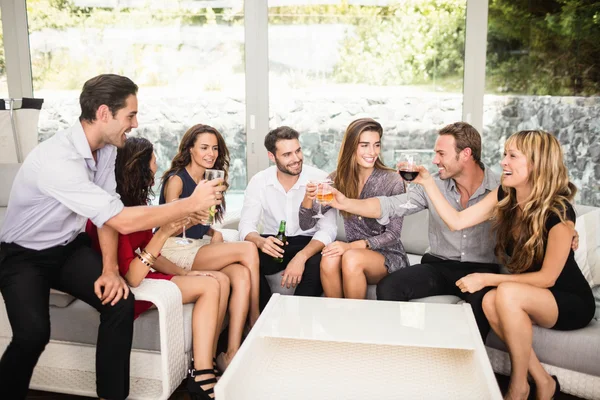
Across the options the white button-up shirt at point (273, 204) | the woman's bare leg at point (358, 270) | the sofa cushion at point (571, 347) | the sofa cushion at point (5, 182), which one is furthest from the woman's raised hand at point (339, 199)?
the sofa cushion at point (5, 182)

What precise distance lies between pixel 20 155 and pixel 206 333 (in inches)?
105

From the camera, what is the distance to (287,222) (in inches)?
132

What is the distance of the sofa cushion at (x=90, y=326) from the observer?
255 cm

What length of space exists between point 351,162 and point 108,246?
1.34 metres

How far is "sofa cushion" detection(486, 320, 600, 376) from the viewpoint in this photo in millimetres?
2365

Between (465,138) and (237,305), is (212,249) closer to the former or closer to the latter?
(237,305)

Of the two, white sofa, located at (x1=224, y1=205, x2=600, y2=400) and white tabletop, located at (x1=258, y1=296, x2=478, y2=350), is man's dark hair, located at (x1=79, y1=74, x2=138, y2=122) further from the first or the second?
white sofa, located at (x1=224, y1=205, x2=600, y2=400)

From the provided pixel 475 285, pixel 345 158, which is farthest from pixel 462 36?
pixel 475 285

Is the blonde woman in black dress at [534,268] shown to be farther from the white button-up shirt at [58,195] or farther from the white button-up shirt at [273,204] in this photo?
the white button-up shirt at [58,195]

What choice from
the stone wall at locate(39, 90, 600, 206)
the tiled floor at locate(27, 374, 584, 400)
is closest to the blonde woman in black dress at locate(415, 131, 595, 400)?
the tiled floor at locate(27, 374, 584, 400)

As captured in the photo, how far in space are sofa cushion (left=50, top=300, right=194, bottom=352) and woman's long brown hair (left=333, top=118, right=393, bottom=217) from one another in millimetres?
1054

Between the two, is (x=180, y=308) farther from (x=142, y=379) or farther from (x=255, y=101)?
(x=255, y=101)

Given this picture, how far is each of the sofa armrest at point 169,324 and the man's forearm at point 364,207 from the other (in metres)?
0.95

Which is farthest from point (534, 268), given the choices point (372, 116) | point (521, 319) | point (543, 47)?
point (543, 47)
